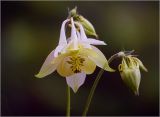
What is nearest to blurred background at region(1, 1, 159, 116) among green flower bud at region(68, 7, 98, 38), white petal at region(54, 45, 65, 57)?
green flower bud at region(68, 7, 98, 38)

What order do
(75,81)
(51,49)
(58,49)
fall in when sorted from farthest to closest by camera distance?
(51,49) → (75,81) → (58,49)

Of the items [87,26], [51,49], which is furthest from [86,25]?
[51,49]

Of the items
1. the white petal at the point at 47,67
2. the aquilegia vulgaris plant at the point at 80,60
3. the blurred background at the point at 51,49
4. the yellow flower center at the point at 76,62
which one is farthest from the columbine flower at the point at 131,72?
the blurred background at the point at 51,49

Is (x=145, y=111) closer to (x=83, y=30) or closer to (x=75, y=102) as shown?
(x=75, y=102)

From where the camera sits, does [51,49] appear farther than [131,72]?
Yes

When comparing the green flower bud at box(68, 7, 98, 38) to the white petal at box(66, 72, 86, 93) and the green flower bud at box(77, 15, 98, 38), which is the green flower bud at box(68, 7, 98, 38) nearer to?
the green flower bud at box(77, 15, 98, 38)

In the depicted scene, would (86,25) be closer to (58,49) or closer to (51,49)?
(58,49)

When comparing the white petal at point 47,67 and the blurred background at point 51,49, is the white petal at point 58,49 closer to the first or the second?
the white petal at point 47,67

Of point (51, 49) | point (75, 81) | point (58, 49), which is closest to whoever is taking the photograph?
point (58, 49)
